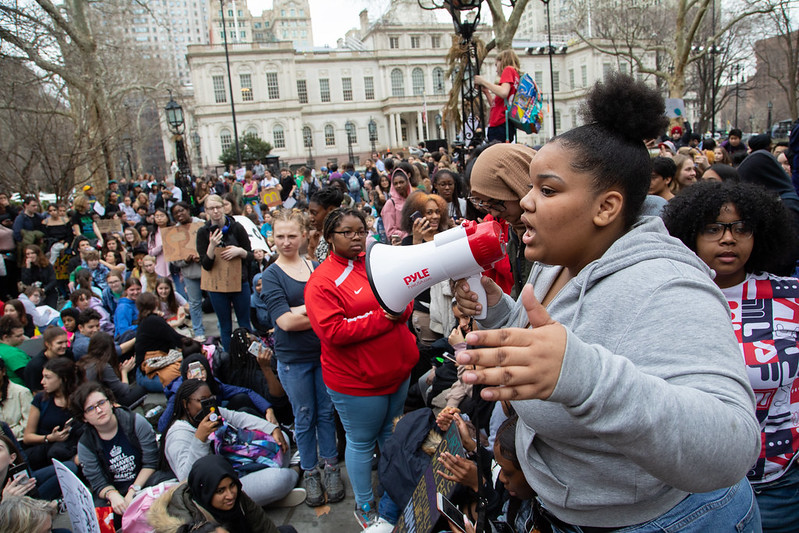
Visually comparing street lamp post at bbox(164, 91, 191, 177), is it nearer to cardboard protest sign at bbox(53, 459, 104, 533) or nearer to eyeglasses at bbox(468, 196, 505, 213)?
cardboard protest sign at bbox(53, 459, 104, 533)

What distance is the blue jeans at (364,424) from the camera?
332cm

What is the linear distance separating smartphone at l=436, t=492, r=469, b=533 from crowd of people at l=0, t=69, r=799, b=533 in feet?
0.19

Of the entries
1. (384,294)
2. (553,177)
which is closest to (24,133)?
(384,294)

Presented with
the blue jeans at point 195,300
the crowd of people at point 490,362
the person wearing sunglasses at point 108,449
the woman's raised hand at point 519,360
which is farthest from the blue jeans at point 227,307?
the woman's raised hand at point 519,360

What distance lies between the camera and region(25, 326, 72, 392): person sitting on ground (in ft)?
18.1

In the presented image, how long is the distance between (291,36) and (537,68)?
265 feet

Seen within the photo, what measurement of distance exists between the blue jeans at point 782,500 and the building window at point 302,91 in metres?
60.5

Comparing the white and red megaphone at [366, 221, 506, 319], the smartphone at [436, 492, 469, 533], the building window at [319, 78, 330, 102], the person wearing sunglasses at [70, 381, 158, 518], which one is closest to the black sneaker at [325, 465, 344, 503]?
the person wearing sunglasses at [70, 381, 158, 518]

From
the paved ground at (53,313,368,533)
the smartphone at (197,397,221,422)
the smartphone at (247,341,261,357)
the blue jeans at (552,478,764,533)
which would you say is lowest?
the paved ground at (53,313,368,533)

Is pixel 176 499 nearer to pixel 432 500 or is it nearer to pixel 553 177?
pixel 432 500

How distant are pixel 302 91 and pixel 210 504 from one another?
59737 millimetres

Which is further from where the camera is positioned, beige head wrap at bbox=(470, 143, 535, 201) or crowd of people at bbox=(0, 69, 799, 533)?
beige head wrap at bbox=(470, 143, 535, 201)

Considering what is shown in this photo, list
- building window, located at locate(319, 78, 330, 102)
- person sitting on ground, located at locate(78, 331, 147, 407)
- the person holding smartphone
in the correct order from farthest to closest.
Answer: building window, located at locate(319, 78, 330, 102), person sitting on ground, located at locate(78, 331, 147, 407), the person holding smartphone

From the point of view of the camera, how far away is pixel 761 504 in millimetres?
2027
